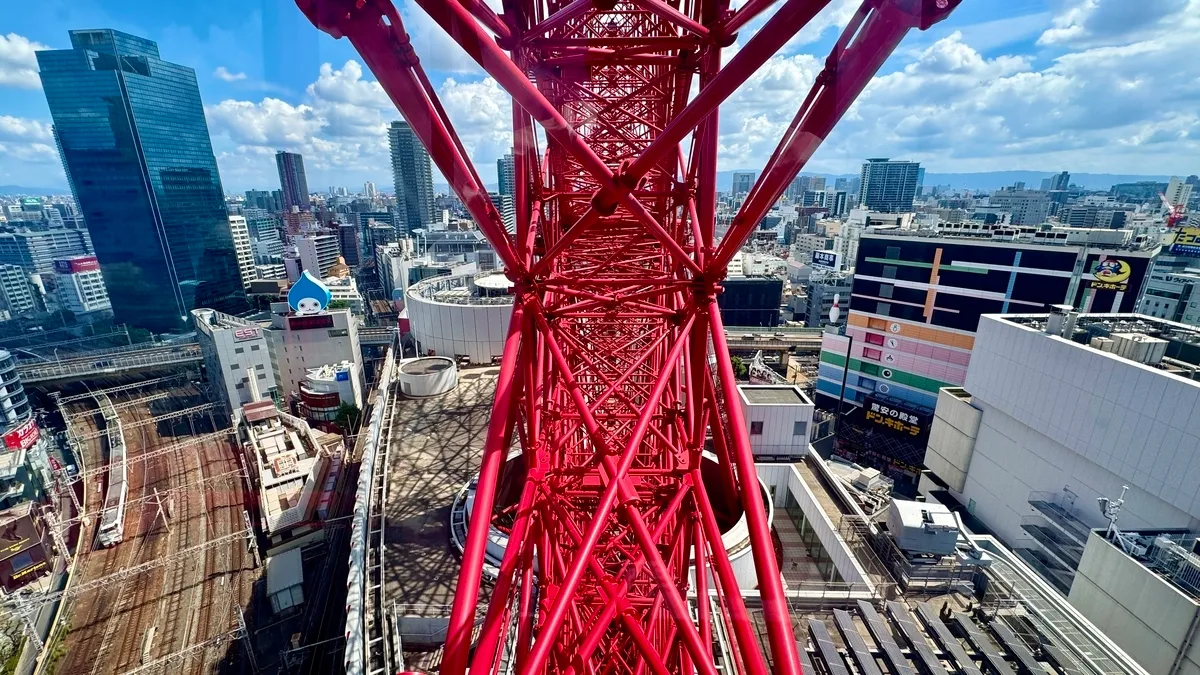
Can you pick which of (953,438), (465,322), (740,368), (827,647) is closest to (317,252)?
(465,322)

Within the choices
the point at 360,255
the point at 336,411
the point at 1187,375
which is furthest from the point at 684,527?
the point at 360,255

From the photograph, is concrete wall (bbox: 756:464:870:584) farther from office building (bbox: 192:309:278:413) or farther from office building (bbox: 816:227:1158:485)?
office building (bbox: 192:309:278:413)

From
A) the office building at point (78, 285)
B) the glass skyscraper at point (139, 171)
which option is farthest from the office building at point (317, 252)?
the office building at point (78, 285)

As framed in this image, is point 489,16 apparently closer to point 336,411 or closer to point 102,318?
point 336,411

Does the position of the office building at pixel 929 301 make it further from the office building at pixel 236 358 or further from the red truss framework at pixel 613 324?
the office building at pixel 236 358

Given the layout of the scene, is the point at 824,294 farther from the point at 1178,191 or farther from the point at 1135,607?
the point at 1178,191
